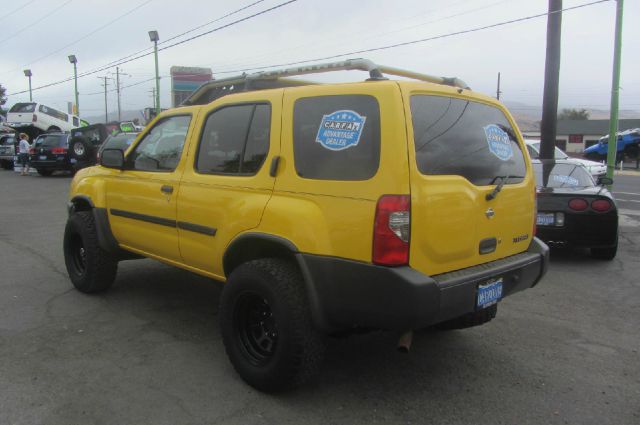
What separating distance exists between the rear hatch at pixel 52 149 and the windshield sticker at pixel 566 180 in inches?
749

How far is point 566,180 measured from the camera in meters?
7.50

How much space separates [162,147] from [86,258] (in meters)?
1.54

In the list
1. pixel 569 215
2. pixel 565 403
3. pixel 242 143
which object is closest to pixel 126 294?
pixel 242 143

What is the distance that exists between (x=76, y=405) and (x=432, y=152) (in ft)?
8.42

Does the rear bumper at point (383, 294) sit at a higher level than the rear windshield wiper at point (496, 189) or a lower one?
lower

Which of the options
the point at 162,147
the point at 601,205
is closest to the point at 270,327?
the point at 162,147

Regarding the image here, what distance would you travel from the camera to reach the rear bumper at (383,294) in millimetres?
2797

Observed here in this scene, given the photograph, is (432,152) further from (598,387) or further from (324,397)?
(598,387)

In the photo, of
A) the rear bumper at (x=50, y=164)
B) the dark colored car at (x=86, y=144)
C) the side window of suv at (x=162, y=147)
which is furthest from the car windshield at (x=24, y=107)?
the side window of suv at (x=162, y=147)

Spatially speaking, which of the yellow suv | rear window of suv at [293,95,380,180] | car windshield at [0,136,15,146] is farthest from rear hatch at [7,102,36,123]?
rear window of suv at [293,95,380,180]

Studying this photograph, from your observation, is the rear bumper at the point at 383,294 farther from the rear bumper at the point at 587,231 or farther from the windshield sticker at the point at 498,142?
the rear bumper at the point at 587,231

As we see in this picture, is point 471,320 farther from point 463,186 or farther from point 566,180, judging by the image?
point 566,180

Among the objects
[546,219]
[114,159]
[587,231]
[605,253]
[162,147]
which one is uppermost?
[162,147]

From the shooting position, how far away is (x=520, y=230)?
365 centimetres
